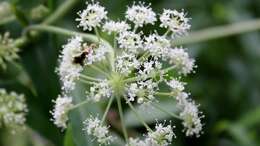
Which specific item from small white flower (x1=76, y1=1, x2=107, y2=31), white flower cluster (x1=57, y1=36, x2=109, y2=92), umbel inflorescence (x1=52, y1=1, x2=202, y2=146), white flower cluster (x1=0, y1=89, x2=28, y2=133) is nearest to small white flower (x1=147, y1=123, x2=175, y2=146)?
umbel inflorescence (x1=52, y1=1, x2=202, y2=146)

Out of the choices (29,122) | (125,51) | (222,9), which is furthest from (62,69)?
(222,9)

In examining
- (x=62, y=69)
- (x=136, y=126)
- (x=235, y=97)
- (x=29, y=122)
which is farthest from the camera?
(x=235, y=97)

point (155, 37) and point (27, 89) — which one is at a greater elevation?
point (27, 89)

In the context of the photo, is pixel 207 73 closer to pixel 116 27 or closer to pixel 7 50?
pixel 7 50

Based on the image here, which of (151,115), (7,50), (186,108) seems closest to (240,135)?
(151,115)

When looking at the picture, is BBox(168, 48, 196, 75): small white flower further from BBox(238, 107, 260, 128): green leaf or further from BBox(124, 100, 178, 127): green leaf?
BBox(238, 107, 260, 128): green leaf

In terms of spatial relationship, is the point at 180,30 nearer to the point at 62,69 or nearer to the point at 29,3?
the point at 62,69
